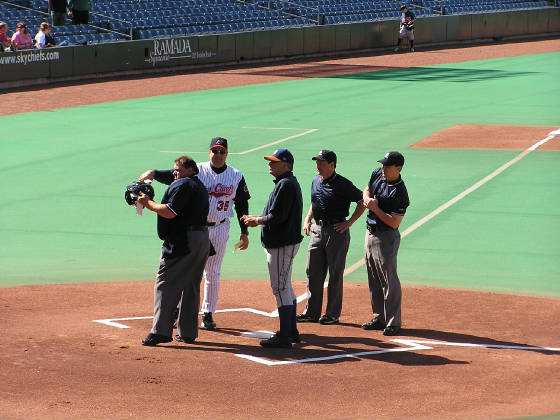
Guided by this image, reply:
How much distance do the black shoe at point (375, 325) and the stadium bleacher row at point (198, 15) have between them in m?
28.5

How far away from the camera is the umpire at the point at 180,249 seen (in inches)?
375

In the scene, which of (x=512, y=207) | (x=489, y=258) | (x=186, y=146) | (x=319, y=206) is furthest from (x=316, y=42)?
(x=319, y=206)

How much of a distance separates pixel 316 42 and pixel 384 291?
3762 centimetres

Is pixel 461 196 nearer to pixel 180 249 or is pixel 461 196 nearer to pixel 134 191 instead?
pixel 180 249

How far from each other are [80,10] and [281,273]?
30.7 m

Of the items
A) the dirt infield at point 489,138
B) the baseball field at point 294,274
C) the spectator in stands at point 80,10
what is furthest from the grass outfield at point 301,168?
the spectator in stands at point 80,10

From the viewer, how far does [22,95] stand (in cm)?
3209

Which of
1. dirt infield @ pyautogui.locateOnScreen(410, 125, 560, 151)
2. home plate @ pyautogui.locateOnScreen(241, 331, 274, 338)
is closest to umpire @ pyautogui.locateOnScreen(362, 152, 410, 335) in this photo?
home plate @ pyautogui.locateOnScreen(241, 331, 274, 338)

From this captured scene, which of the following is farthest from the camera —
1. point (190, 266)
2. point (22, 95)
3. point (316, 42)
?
point (316, 42)

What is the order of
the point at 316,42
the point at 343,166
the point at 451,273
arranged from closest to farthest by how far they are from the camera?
the point at 451,273 < the point at 343,166 < the point at 316,42

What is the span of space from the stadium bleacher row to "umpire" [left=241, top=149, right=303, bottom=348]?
28402 millimetres

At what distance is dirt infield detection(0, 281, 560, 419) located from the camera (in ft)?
26.1

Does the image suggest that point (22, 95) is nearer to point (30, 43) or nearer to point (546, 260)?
point (30, 43)

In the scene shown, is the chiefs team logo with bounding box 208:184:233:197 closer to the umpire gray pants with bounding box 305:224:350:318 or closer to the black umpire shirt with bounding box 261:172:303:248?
the black umpire shirt with bounding box 261:172:303:248
